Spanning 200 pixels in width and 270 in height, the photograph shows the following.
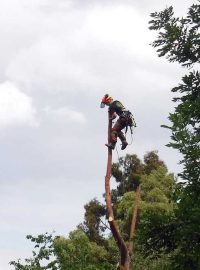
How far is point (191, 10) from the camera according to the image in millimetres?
12461

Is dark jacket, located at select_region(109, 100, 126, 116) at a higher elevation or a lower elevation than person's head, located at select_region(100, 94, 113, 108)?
lower

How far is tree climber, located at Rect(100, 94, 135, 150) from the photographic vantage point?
8.85 meters

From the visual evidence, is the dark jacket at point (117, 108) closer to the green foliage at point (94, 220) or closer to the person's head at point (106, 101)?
the person's head at point (106, 101)

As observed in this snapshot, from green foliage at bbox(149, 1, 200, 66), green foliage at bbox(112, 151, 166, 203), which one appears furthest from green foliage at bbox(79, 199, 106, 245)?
green foliage at bbox(149, 1, 200, 66)

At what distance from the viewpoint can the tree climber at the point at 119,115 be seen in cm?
885

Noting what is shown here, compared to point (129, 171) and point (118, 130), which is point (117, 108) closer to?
point (118, 130)

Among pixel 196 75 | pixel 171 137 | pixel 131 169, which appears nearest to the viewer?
pixel 171 137

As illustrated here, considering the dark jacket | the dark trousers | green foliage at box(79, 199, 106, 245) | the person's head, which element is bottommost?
the dark trousers

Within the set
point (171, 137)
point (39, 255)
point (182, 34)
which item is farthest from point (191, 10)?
point (39, 255)

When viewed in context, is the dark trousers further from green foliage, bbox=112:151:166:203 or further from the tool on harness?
green foliage, bbox=112:151:166:203

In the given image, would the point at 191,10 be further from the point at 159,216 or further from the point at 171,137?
the point at 159,216

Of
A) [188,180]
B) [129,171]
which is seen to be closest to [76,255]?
[129,171]

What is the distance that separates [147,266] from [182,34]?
46.5 ft

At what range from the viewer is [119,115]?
29.3 ft
